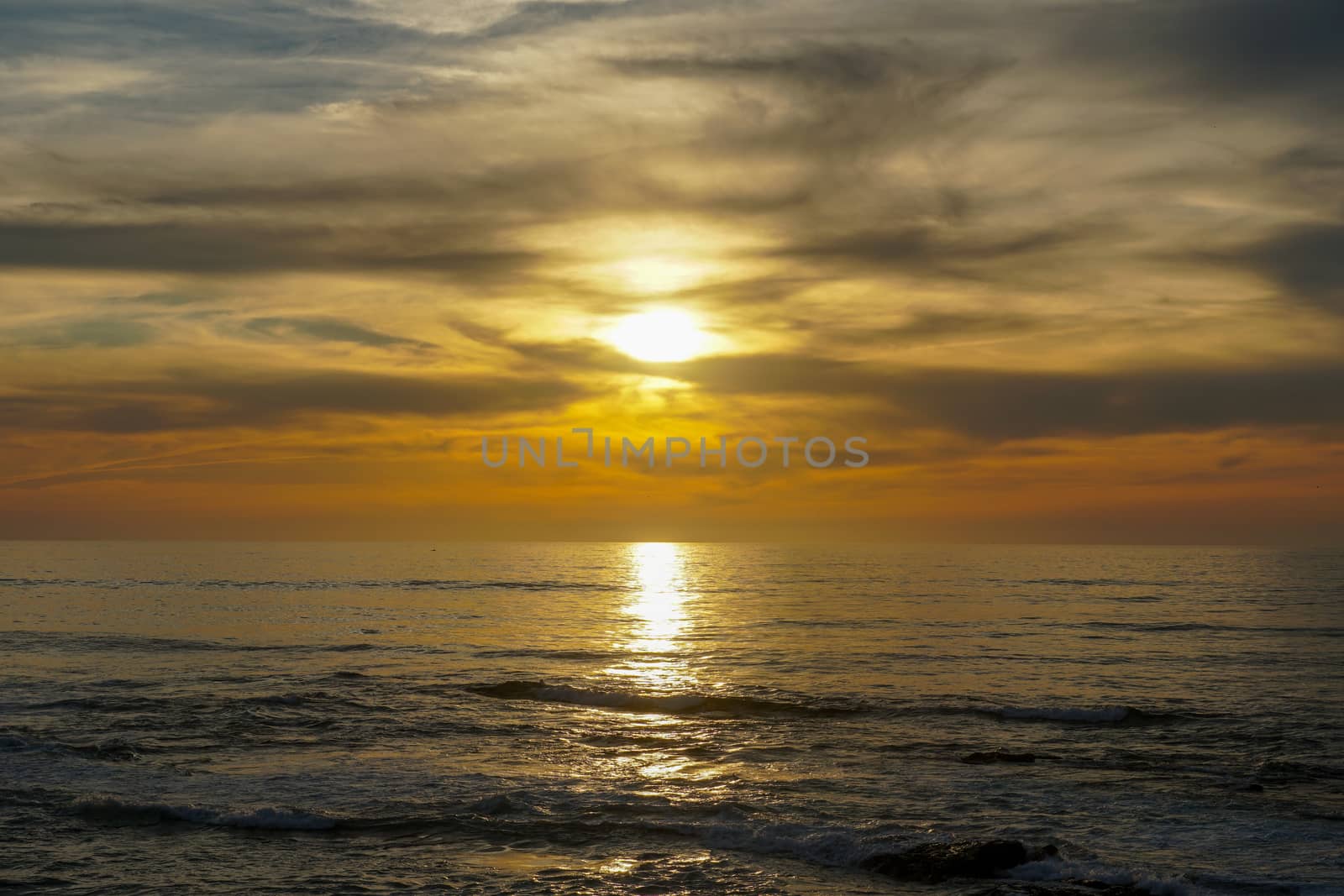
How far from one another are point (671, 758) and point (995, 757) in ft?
28.3

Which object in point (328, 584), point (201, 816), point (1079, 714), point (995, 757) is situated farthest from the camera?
point (328, 584)

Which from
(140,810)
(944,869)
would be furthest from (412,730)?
(944,869)

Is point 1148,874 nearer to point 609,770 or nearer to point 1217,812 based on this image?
point 1217,812

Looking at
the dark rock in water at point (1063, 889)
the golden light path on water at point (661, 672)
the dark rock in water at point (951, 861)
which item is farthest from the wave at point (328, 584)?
the dark rock in water at point (1063, 889)

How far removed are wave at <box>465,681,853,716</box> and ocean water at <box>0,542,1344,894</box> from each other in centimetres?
19

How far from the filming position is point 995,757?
27.4 meters

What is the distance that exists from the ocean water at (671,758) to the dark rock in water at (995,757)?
0.17 m

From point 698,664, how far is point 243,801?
28973mm

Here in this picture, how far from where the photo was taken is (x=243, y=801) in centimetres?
2222

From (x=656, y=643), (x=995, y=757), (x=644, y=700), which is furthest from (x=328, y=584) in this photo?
(x=995, y=757)

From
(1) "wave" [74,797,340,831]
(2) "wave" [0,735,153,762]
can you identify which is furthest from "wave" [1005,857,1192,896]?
(2) "wave" [0,735,153,762]

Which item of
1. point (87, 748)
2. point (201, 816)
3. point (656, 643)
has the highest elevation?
point (201, 816)

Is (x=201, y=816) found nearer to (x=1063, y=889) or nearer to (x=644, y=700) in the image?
(x=1063, y=889)

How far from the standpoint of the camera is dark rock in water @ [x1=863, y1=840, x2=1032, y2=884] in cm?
1758
